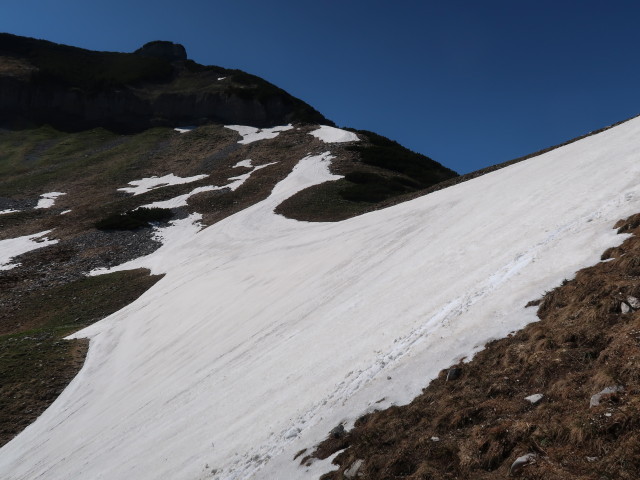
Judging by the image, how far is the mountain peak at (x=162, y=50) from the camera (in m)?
162

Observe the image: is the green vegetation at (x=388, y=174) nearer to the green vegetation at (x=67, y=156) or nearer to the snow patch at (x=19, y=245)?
the snow patch at (x=19, y=245)

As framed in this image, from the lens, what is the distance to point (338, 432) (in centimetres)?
890

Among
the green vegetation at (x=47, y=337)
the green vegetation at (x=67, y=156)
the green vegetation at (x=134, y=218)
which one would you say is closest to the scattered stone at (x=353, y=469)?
the green vegetation at (x=47, y=337)

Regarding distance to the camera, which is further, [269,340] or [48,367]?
[48,367]

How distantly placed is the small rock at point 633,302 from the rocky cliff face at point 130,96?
99.8 meters

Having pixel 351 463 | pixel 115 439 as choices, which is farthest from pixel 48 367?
pixel 351 463

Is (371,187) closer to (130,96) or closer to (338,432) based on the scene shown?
(338,432)

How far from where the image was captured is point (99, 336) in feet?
92.1

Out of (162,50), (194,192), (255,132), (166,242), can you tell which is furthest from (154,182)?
(162,50)

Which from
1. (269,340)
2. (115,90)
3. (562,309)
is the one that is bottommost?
(269,340)

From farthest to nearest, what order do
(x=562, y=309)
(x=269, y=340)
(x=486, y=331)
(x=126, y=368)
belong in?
1. (x=126, y=368)
2. (x=269, y=340)
3. (x=486, y=331)
4. (x=562, y=309)

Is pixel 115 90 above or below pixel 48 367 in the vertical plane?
above

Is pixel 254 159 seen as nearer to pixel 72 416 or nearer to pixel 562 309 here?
pixel 72 416

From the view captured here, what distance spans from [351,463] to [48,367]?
21841 mm
